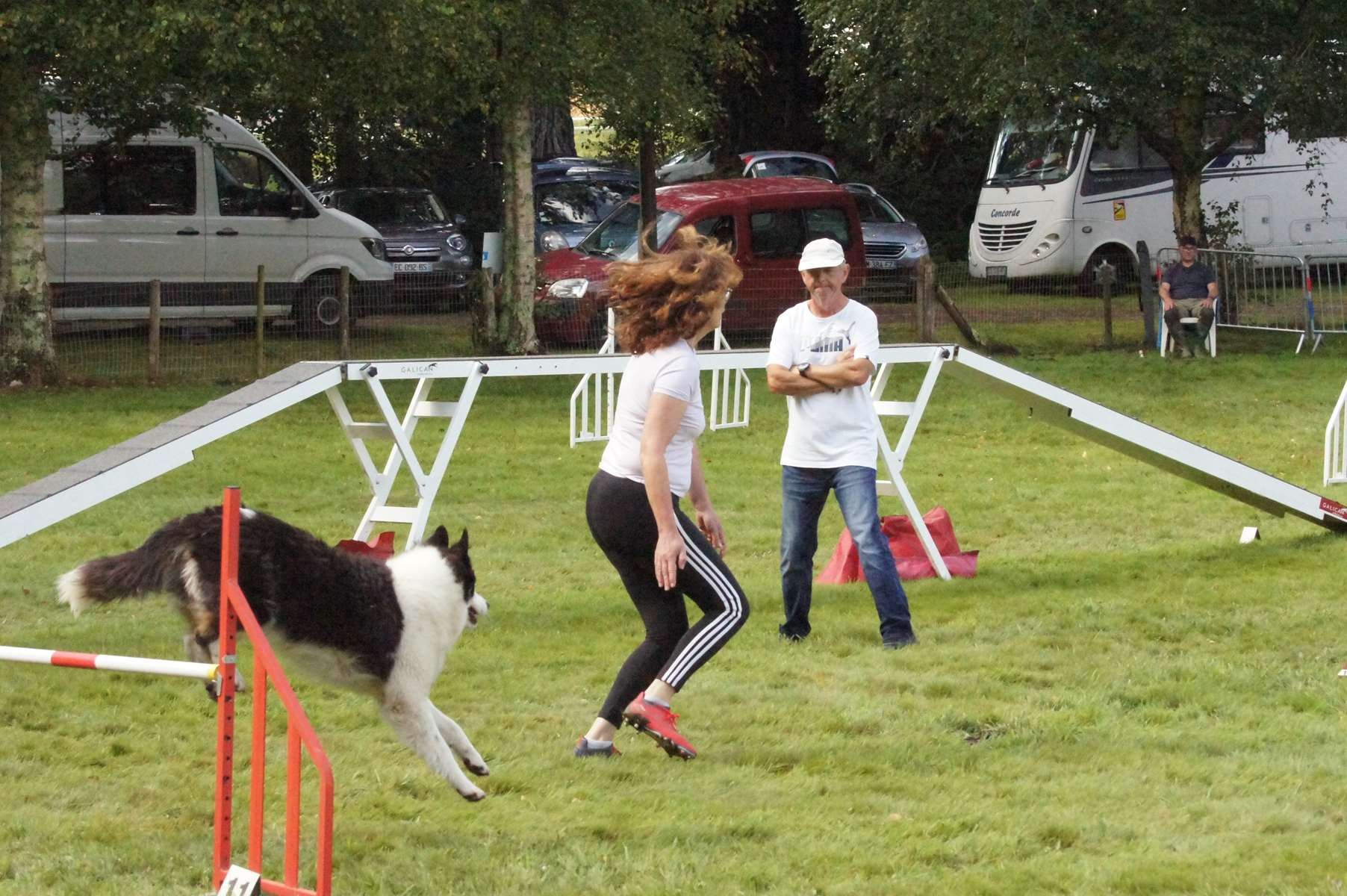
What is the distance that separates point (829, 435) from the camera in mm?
7039

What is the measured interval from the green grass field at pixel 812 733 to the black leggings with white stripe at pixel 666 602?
1.00 ft

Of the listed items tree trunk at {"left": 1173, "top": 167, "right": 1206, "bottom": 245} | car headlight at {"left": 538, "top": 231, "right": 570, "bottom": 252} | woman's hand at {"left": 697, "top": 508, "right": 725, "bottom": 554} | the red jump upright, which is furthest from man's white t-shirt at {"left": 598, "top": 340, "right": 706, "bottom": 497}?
car headlight at {"left": 538, "top": 231, "right": 570, "bottom": 252}

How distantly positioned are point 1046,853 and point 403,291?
1412 cm

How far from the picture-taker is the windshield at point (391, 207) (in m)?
22.4

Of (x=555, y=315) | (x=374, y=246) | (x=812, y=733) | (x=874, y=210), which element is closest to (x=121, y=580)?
(x=812, y=733)

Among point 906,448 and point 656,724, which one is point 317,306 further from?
point 656,724

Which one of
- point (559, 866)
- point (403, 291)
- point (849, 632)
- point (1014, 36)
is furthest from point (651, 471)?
point (1014, 36)

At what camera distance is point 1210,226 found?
21469 millimetres

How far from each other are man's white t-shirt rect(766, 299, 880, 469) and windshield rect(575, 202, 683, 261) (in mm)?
11629

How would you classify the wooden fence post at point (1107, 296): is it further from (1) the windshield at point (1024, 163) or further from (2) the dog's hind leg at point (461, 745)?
(2) the dog's hind leg at point (461, 745)

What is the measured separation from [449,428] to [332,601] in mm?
3105

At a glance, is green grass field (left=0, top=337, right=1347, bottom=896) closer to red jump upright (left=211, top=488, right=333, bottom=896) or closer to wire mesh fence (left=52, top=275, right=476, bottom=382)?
red jump upright (left=211, top=488, right=333, bottom=896)

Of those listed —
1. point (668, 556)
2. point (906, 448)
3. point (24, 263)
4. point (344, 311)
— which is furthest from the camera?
point (344, 311)

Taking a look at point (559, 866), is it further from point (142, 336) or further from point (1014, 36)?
point (1014, 36)
